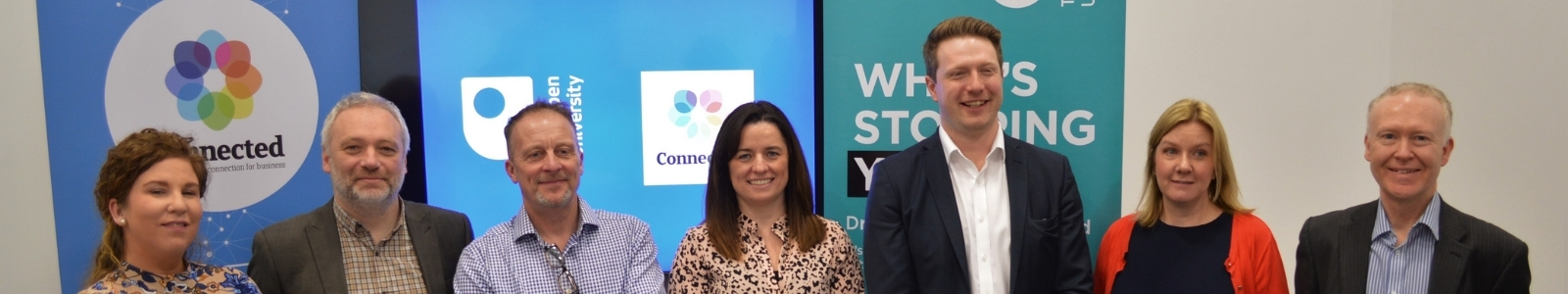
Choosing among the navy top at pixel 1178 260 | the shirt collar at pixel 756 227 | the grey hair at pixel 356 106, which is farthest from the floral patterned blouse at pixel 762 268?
the grey hair at pixel 356 106

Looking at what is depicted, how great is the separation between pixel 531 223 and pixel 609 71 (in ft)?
3.12

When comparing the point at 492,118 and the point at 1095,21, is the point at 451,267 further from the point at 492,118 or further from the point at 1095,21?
the point at 1095,21

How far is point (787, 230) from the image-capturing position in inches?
106

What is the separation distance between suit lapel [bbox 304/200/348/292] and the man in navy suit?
155 cm

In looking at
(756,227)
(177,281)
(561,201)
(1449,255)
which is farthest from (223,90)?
(1449,255)

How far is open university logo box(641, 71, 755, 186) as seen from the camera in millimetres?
3439

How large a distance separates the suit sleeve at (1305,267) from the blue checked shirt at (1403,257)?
165 millimetres

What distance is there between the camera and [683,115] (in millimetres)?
3459

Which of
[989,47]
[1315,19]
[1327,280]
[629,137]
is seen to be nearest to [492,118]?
[629,137]

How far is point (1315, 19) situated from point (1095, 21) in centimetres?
79

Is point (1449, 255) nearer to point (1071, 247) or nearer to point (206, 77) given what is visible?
point (1071, 247)

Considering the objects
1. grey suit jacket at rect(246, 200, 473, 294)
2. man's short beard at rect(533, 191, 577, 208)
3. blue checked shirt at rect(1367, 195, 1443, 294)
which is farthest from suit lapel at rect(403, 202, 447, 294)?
blue checked shirt at rect(1367, 195, 1443, 294)

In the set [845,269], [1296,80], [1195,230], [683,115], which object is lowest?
[845,269]

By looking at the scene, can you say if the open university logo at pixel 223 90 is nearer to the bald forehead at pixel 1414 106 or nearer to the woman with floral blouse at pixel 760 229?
the woman with floral blouse at pixel 760 229
